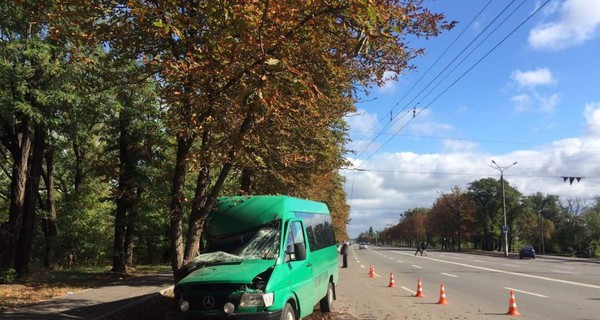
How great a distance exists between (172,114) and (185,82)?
908 mm

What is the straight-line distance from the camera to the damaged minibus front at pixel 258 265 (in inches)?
280

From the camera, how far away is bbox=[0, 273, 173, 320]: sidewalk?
1089cm

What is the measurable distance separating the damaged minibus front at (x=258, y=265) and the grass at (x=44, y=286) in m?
6.58

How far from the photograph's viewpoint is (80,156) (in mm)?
31844

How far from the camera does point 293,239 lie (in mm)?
8883

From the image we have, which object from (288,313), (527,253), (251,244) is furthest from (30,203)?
(527,253)

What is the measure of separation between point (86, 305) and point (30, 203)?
9.43 metres

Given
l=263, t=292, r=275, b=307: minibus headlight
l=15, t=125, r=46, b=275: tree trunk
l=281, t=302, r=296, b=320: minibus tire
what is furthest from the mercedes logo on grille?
l=15, t=125, r=46, b=275: tree trunk

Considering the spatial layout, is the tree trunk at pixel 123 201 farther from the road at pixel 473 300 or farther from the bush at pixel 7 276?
the road at pixel 473 300

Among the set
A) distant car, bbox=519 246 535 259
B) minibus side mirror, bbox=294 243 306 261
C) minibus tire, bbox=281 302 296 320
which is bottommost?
distant car, bbox=519 246 535 259

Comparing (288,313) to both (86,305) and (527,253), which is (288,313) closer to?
(86,305)

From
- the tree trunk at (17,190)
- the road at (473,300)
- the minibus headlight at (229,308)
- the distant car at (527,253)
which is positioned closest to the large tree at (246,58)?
the minibus headlight at (229,308)

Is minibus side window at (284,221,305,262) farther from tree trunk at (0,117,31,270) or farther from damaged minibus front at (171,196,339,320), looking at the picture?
tree trunk at (0,117,31,270)

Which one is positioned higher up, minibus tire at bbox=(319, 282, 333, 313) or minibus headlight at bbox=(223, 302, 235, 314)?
minibus headlight at bbox=(223, 302, 235, 314)
